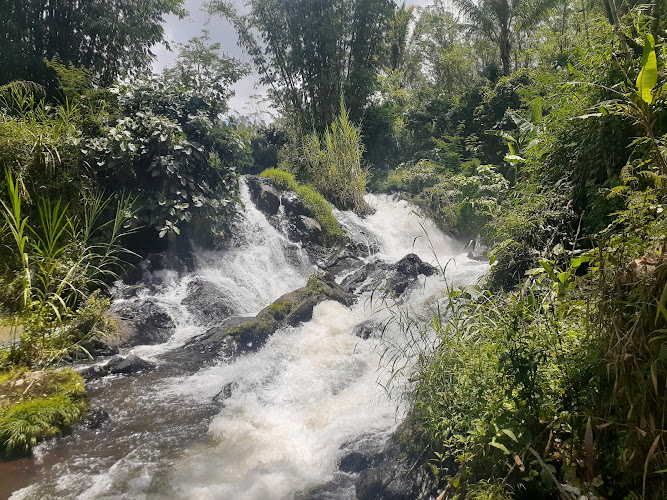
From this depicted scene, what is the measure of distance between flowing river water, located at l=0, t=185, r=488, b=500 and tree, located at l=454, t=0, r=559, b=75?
13716 millimetres

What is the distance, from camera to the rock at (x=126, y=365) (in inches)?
182

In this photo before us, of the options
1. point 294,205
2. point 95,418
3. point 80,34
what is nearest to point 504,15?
point 294,205

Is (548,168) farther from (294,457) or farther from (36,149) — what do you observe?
(36,149)

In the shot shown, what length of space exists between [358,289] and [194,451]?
15.2ft

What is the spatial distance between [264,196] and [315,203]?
4.12 feet

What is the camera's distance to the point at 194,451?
318 cm

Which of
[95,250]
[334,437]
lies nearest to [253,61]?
[95,250]

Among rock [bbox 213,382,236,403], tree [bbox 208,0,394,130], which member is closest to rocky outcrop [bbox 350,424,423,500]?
rock [bbox 213,382,236,403]

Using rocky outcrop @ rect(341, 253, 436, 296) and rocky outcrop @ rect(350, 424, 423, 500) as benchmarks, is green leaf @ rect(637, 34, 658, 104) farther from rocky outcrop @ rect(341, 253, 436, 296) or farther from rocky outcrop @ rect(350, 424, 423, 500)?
rocky outcrop @ rect(341, 253, 436, 296)

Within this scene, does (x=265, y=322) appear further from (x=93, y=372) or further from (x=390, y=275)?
(x=390, y=275)

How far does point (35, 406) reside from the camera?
10.7 feet

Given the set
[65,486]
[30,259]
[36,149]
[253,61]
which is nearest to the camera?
[65,486]

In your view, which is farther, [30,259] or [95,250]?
[95,250]

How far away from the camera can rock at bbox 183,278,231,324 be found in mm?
6512
